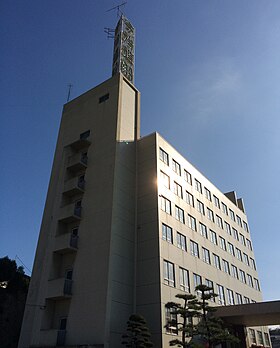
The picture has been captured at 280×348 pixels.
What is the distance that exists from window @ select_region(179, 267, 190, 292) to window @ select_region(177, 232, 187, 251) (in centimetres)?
211

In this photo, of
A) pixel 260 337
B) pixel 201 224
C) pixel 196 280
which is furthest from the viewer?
pixel 260 337

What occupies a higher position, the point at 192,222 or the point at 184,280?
the point at 192,222

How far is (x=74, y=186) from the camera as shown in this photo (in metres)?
29.5

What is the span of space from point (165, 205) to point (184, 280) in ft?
22.5

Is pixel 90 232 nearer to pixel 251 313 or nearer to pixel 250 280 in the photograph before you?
pixel 251 313

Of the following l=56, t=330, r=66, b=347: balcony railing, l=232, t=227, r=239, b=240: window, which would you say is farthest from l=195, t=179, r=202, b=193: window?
l=56, t=330, r=66, b=347: balcony railing

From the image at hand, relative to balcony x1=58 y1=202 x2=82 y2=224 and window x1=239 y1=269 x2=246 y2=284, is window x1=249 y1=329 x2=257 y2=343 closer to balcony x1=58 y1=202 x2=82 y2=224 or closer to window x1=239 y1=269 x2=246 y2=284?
window x1=239 y1=269 x2=246 y2=284

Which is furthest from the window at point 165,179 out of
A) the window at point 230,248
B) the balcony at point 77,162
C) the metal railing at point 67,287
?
the window at point 230,248

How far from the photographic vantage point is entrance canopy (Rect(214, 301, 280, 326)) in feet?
86.7

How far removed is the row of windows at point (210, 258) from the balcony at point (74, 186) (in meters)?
8.37

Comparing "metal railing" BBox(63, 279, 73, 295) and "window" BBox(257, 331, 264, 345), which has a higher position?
"metal railing" BBox(63, 279, 73, 295)

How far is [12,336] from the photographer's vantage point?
34906 mm

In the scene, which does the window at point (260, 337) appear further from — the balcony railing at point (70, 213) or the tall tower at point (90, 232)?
the balcony railing at point (70, 213)

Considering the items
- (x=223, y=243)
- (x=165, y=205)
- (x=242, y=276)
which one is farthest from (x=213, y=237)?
(x=165, y=205)
